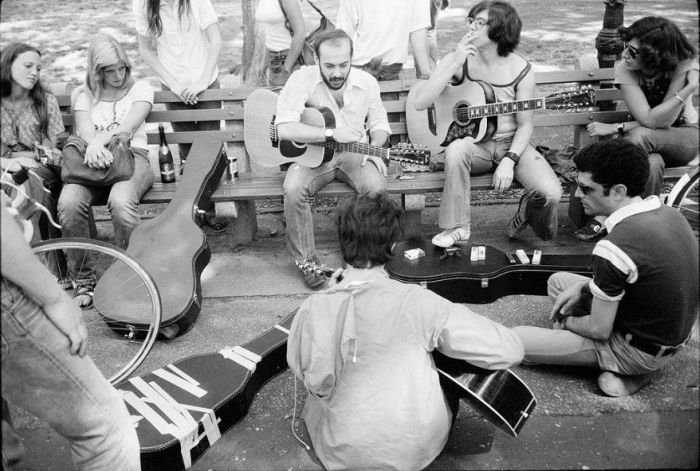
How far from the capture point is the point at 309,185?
418 cm

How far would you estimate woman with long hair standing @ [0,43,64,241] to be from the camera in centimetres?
381

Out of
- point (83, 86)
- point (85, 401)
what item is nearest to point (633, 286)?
point (85, 401)

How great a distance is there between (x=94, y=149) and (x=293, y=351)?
93.2 inches

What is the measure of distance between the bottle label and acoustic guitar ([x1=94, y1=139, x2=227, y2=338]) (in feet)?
0.66

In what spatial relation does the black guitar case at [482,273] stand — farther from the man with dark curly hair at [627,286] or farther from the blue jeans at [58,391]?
the blue jeans at [58,391]

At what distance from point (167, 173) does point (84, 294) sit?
0.97 m

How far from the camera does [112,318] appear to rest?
11.5 feet

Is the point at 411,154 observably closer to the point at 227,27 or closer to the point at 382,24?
the point at 382,24

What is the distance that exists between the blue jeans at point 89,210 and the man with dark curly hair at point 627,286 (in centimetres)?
248

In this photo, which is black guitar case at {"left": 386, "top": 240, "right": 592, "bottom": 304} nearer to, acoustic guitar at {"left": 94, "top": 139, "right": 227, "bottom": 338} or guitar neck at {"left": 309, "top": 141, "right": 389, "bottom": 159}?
guitar neck at {"left": 309, "top": 141, "right": 389, "bottom": 159}

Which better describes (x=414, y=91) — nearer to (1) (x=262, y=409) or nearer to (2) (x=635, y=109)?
(2) (x=635, y=109)

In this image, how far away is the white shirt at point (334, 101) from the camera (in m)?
4.17

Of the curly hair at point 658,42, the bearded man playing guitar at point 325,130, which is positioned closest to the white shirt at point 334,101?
the bearded man playing guitar at point 325,130

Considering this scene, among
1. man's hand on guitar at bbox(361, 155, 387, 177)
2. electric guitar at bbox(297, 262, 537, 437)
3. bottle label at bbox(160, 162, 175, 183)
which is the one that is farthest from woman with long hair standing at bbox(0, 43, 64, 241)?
electric guitar at bbox(297, 262, 537, 437)
